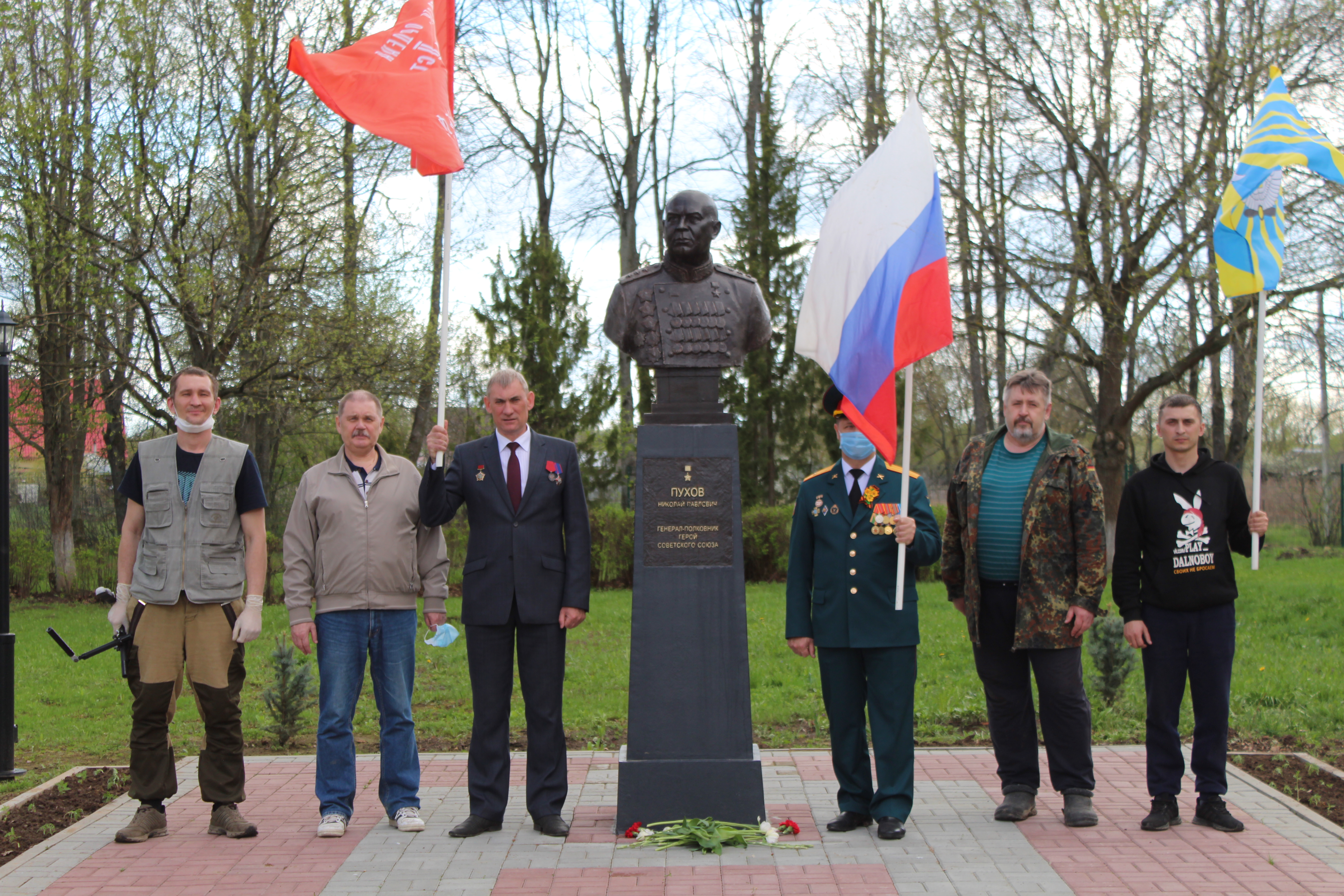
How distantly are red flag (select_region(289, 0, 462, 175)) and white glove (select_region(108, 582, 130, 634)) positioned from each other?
2409mm

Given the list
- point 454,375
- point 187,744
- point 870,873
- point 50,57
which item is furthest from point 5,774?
point 454,375

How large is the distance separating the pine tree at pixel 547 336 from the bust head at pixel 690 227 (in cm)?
1652

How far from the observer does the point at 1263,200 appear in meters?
5.73

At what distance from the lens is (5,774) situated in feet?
21.3

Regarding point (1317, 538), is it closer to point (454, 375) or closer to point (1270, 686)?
point (1270, 686)

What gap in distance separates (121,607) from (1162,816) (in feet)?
15.9

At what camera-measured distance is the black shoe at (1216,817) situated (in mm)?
5176

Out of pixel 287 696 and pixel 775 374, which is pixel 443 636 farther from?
pixel 775 374

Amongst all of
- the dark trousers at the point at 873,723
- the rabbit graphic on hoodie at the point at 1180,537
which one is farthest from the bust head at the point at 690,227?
the rabbit graphic on hoodie at the point at 1180,537

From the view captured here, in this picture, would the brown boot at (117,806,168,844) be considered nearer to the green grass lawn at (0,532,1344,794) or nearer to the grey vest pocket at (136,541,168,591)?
the grey vest pocket at (136,541,168,591)

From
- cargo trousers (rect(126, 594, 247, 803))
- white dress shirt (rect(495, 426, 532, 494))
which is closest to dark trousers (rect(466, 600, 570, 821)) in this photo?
white dress shirt (rect(495, 426, 532, 494))

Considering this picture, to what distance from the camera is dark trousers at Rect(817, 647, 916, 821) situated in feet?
17.0

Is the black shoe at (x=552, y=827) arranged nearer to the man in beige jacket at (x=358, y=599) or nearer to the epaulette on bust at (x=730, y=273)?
the man in beige jacket at (x=358, y=599)

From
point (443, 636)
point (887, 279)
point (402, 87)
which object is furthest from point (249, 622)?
point (887, 279)
